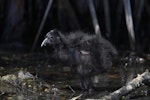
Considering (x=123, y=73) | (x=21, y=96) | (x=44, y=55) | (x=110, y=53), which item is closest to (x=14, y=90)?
(x=21, y=96)

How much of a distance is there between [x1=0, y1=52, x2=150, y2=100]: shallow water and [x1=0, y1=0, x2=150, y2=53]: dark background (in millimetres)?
1121

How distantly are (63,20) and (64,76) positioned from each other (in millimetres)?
3341

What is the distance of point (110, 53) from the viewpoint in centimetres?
643

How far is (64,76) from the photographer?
285 inches

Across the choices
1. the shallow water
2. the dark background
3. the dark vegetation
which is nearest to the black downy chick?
the dark vegetation

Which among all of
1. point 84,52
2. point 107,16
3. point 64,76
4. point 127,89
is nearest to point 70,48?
point 84,52

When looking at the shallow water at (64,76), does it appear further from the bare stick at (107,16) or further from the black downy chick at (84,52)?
the bare stick at (107,16)

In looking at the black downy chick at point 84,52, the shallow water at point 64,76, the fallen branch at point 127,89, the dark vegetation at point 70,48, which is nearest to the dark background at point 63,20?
the dark vegetation at point 70,48

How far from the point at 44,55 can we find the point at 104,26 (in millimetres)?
2246

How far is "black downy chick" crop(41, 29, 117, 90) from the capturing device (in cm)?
623

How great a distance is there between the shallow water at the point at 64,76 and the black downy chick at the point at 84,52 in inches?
10.0

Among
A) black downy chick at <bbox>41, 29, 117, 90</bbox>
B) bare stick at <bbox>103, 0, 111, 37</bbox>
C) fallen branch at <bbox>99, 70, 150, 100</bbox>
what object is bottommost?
fallen branch at <bbox>99, 70, 150, 100</bbox>

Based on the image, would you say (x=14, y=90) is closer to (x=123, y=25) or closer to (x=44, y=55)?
(x=44, y=55)

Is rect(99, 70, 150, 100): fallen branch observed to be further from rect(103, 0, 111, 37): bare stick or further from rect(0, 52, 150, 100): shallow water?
rect(103, 0, 111, 37): bare stick
